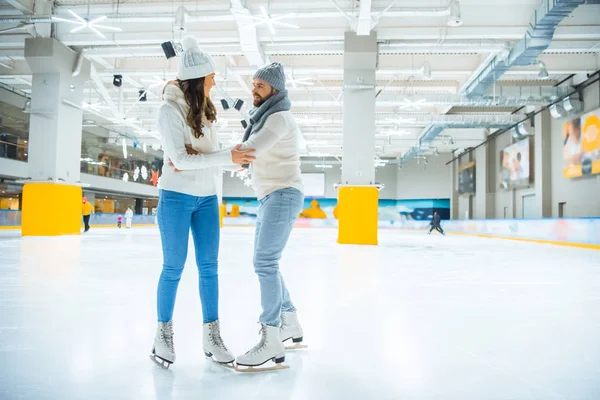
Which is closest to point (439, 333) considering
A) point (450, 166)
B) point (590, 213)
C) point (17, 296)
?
point (17, 296)

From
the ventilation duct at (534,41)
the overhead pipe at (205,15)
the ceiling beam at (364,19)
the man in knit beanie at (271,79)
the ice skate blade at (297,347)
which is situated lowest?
the ice skate blade at (297,347)

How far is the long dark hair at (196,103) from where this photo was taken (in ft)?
6.42

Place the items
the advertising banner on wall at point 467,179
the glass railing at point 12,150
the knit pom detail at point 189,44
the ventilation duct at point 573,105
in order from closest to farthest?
the knit pom detail at point 189,44, the ventilation duct at point 573,105, the glass railing at point 12,150, the advertising banner on wall at point 467,179

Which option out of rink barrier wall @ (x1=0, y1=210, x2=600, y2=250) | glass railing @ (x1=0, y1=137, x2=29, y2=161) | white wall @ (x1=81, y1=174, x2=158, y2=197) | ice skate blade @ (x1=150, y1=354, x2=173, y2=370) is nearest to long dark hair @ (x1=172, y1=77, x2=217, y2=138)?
ice skate blade @ (x1=150, y1=354, x2=173, y2=370)

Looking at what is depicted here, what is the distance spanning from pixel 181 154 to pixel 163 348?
2.69 feet

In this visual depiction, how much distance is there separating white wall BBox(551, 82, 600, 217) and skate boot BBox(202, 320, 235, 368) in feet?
50.2

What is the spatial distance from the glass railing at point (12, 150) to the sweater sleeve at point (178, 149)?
20953mm

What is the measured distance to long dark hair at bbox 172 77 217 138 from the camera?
6.42ft

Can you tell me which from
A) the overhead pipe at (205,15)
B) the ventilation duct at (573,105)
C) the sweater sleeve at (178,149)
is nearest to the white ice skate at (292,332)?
the sweater sleeve at (178,149)

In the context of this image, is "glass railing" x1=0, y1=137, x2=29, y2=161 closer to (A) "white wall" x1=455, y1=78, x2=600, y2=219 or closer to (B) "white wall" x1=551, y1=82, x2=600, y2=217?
(A) "white wall" x1=455, y1=78, x2=600, y2=219

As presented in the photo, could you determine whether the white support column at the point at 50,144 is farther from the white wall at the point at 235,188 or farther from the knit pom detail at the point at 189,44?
the white wall at the point at 235,188

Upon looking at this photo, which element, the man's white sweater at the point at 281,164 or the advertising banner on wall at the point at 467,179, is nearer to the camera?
the man's white sweater at the point at 281,164

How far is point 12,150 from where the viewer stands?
1992cm

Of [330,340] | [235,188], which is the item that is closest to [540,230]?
[330,340]
